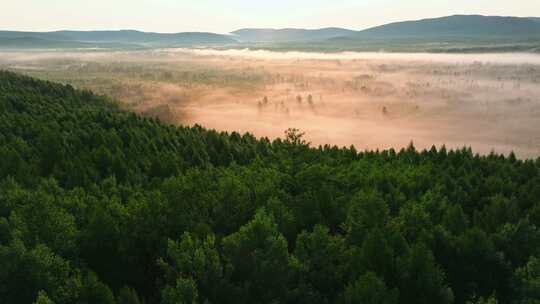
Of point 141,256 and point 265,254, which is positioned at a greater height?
point 265,254

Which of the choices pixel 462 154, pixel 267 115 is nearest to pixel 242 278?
pixel 462 154

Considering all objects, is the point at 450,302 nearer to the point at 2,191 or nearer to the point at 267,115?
the point at 2,191

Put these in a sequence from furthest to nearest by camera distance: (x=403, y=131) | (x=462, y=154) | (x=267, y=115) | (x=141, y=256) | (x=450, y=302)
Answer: (x=267, y=115) → (x=403, y=131) → (x=462, y=154) → (x=141, y=256) → (x=450, y=302)

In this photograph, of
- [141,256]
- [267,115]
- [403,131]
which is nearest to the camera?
[141,256]

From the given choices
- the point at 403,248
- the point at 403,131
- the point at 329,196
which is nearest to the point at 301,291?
the point at 403,248

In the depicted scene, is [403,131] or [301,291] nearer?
[301,291]

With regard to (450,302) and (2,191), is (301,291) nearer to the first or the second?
(450,302)
